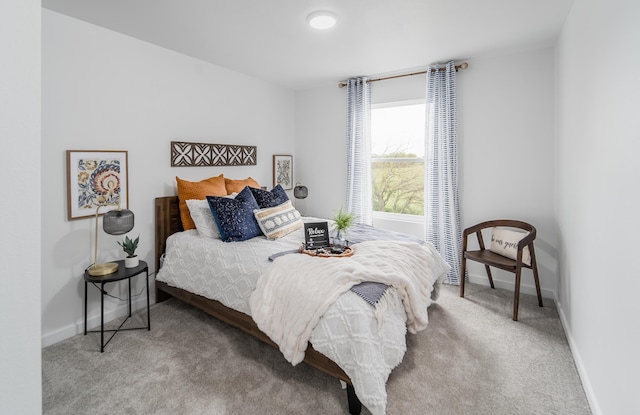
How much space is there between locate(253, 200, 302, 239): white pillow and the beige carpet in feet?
3.06

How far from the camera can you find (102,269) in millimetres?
2508

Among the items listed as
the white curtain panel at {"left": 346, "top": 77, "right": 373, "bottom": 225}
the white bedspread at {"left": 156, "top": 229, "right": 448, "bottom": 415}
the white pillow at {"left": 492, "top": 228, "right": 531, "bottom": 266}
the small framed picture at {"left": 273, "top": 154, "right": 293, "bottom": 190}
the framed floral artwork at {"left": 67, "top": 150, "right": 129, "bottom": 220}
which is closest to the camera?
the white bedspread at {"left": 156, "top": 229, "right": 448, "bottom": 415}

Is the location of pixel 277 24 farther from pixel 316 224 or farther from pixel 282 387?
pixel 282 387

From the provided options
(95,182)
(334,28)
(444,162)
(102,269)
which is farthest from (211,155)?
(444,162)

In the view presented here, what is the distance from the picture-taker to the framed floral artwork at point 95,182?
2.61 metres

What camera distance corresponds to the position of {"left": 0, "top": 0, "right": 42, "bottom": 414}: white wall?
0.71 meters

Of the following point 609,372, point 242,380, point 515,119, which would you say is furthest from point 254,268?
point 515,119

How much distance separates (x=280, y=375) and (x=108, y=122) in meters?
2.56

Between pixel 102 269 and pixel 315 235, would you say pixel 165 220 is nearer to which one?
pixel 102 269

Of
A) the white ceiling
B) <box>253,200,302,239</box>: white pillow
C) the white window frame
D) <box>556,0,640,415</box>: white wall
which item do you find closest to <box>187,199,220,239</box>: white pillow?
<box>253,200,302,239</box>: white pillow

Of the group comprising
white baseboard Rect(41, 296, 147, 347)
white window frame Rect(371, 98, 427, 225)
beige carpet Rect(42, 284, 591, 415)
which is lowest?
beige carpet Rect(42, 284, 591, 415)

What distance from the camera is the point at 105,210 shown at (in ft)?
9.25

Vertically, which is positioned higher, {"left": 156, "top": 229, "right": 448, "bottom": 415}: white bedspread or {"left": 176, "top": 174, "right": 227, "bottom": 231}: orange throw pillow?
{"left": 176, "top": 174, "right": 227, "bottom": 231}: orange throw pillow

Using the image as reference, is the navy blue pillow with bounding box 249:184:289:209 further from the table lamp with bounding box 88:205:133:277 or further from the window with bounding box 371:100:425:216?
the window with bounding box 371:100:425:216
